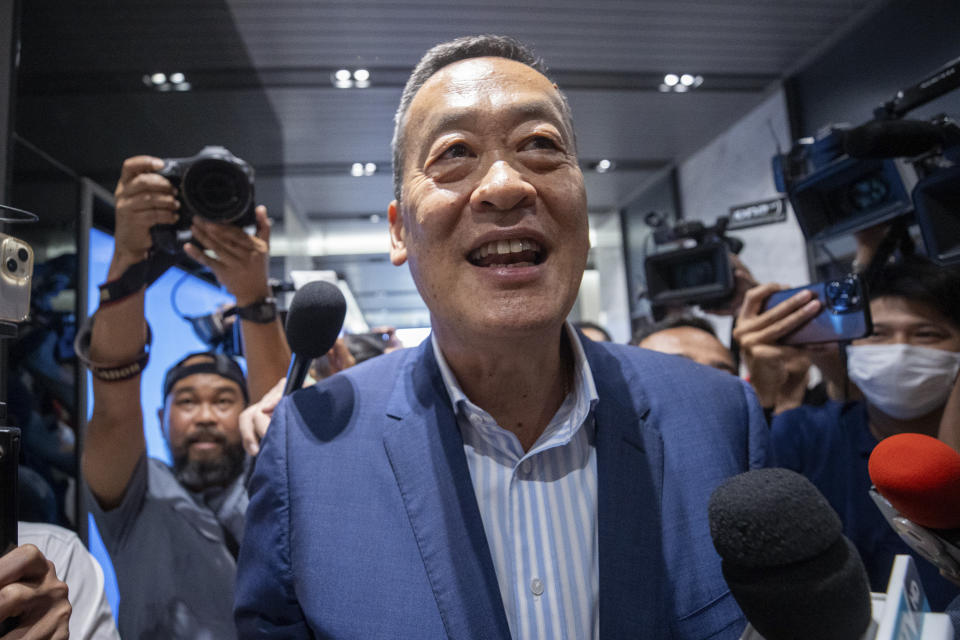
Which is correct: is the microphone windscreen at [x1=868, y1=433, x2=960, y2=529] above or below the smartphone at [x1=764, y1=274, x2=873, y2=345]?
below

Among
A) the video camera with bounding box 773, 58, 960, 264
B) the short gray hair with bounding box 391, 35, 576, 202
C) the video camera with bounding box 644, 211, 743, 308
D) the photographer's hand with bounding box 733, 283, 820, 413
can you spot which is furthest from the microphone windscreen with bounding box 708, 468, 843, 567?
the video camera with bounding box 644, 211, 743, 308

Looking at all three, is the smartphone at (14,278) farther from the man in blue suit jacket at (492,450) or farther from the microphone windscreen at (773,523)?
the microphone windscreen at (773,523)

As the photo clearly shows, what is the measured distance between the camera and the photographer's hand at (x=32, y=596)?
741 millimetres

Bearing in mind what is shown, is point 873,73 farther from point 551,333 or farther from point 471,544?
point 471,544

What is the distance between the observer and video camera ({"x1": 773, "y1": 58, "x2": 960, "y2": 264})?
1.36 meters

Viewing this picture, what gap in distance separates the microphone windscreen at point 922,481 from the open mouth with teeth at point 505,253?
1.82 ft

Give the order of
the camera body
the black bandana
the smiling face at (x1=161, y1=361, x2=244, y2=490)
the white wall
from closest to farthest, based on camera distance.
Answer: the camera body
the smiling face at (x1=161, y1=361, x2=244, y2=490)
the black bandana
the white wall

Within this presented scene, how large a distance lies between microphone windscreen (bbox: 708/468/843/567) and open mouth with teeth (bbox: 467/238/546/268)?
1.88 feet

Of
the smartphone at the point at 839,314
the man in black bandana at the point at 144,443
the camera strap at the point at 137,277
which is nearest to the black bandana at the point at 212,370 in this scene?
the man in black bandana at the point at 144,443

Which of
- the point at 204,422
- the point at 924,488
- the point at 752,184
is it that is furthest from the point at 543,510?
the point at 752,184

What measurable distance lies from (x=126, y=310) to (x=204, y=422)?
108 cm

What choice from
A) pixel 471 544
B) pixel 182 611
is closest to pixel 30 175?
pixel 182 611

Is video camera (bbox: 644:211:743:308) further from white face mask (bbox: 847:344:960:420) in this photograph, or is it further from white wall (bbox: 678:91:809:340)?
white wall (bbox: 678:91:809:340)

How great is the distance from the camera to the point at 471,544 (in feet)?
3.18
